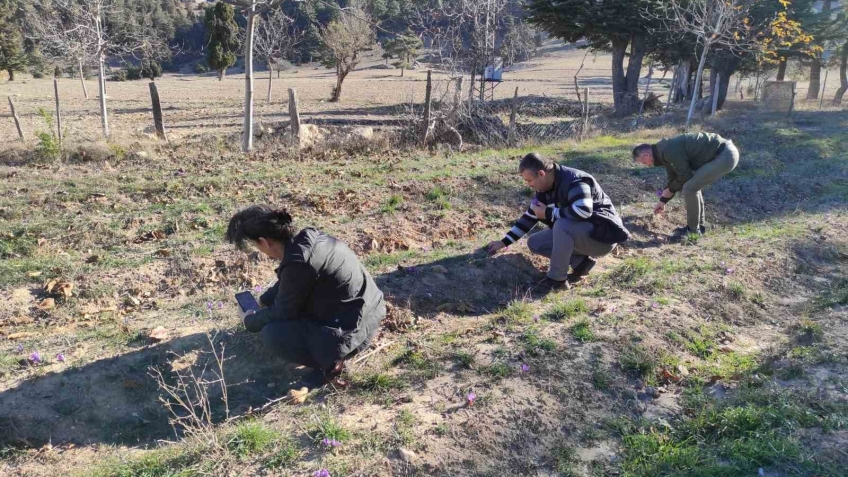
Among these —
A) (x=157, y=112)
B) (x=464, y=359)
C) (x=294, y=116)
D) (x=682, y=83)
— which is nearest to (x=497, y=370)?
(x=464, y=359)

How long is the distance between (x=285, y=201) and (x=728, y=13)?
1516 centimetres

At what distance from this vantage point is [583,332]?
4305mm

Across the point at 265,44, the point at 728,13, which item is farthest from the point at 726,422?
the point at 265,44

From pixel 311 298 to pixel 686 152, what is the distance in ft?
16.1

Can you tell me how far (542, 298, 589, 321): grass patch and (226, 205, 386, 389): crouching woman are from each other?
158cm

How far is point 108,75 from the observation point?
50.5m

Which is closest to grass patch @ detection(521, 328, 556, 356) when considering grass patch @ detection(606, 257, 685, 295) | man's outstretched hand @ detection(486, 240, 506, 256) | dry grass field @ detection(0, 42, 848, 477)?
dry grass field @ detection(0, 42, 848, 477)

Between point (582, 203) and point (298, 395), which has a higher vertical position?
point (582, 203)

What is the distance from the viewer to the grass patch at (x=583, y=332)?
4258mm

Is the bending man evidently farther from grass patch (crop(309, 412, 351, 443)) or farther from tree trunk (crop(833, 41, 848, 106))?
tree trunk (crop(833, 41, 848, 106))

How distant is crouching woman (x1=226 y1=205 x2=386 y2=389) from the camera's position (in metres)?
3.35

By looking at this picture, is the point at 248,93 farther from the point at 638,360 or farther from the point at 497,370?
the point at 638,360

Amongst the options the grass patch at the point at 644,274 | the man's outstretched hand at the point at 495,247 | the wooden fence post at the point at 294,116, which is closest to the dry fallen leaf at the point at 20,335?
the man's outstretched hand at the point at 495,247

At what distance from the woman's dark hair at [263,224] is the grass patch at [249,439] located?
3.60 ft
